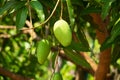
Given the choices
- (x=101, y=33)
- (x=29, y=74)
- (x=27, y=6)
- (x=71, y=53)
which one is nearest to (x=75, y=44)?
(x=71, y=53)

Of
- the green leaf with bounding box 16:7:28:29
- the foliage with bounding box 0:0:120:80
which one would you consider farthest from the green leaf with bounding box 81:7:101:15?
the green leaf with bounding box 16:7:28:29

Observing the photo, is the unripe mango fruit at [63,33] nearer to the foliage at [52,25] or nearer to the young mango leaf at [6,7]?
the foliage at [52,25]

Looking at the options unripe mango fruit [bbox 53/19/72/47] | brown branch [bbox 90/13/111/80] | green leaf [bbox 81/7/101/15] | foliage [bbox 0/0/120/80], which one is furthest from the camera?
brown branch [bbox 90/13/111/80]

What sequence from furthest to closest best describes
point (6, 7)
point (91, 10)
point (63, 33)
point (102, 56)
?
point (102, 56) → point (91, 10) → point (6, 7) → point (63, 33)

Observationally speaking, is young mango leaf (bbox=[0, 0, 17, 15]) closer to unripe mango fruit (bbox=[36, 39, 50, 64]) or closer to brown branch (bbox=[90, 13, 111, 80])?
unripe mango fruit (bbox=[36, 39, 50, 64])

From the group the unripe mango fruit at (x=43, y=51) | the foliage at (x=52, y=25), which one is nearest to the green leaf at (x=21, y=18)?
the foliage at (x=52, y=25)

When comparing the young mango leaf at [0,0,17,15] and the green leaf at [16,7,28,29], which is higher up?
the young mango leaf at [0,0,17,15]

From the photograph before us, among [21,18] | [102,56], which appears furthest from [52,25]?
[102,56]

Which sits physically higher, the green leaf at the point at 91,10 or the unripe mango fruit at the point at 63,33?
the unripe mango fruit at the point at 63,33

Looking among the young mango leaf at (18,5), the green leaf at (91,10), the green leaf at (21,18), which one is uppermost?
the young mango leaf at (18,5)

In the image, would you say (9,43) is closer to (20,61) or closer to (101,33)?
(20,61)

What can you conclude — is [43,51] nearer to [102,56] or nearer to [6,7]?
[6,7]

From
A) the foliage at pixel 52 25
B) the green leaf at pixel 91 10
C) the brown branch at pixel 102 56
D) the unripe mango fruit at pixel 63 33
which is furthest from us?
the brown branch at pixel 102 56

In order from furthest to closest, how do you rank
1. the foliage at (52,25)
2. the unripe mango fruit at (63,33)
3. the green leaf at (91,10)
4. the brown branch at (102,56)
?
the brown branch at (102,56) < the green leaf at (91,10) < the foliage at (52,25) < the unripe mango fruit at (63,33)
